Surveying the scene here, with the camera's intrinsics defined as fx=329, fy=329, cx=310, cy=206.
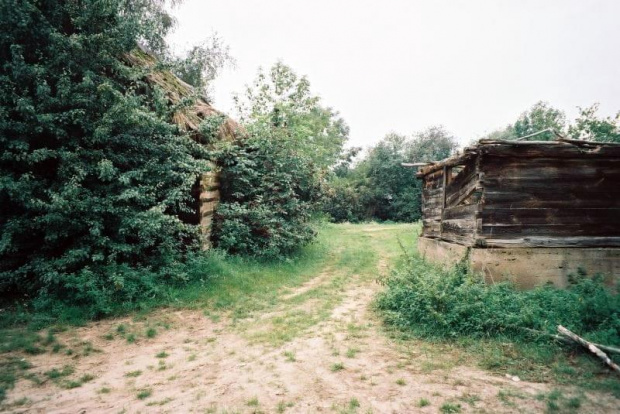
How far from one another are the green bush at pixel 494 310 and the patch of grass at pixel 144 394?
3520 mm

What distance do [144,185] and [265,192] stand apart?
363cm

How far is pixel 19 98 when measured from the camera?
557 cm

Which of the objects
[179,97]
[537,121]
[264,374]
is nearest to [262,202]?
[179,97]

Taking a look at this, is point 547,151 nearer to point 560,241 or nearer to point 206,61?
point 560,241

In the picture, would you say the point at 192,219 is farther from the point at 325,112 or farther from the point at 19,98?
the point at 325,112

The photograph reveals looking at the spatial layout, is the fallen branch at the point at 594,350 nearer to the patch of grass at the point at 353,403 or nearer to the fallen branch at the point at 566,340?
the fallen branch at the point at 566,340

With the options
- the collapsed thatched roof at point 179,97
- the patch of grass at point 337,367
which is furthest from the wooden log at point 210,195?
the patch of grass at point 337,367

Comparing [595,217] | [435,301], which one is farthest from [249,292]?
[595,217]

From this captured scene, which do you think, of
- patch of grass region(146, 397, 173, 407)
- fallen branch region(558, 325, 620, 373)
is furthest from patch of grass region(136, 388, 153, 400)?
fallen branch region(558, 325, 620, 373)

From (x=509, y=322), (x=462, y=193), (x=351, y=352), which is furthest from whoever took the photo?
(x=462, y=193)

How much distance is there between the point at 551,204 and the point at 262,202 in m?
6.93

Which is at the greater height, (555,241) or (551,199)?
(551,199)

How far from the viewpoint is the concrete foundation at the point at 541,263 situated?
6453 mm

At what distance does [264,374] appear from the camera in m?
3.80
